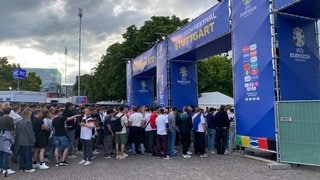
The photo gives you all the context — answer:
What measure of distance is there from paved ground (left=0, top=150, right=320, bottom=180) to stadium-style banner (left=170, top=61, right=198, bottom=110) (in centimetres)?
699

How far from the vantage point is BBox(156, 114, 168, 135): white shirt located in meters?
12.4

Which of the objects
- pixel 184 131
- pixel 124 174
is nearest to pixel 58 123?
pixel 124 174

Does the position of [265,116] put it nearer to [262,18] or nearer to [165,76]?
[262,18]

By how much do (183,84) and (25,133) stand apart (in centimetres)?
1049

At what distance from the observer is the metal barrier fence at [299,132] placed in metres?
9.12

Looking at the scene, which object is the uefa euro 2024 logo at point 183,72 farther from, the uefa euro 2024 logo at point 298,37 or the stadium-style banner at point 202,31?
the uefa euro 2024 logo at point 298,37

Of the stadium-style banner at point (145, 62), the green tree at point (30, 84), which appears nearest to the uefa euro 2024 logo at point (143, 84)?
the stadium-style banner at point (145, 62)

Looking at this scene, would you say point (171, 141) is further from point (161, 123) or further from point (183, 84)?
point (183, 84)

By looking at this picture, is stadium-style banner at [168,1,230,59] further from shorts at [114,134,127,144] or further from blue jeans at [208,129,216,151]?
shorts at [114,134,127,144]

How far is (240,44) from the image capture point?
1266 centimetres

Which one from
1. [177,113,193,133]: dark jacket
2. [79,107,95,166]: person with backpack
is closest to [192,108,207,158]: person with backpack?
[177,113,193,133]: dark jacket

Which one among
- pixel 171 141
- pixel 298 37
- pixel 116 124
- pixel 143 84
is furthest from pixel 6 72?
pixel 298 37

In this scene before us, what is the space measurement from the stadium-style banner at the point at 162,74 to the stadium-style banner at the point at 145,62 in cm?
136

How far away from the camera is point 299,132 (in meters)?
9.54
